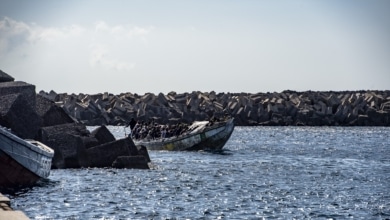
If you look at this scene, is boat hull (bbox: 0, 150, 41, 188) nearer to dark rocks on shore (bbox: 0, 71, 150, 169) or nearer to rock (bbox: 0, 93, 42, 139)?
rock (bbox: 0, 93, 42, 139)

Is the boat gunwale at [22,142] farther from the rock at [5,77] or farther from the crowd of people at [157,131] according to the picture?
the crowd of people at [157,131]

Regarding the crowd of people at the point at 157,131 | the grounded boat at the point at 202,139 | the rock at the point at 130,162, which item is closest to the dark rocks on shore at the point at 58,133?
the rock at the point at 130,162

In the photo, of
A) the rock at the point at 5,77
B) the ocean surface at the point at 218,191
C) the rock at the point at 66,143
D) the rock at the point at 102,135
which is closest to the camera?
the ocean surface at the point at 218,191

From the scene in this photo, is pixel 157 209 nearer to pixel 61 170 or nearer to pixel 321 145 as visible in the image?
pixel 61 170

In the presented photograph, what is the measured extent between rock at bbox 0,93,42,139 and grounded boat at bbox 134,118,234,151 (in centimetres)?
2096

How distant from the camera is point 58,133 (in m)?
37.0

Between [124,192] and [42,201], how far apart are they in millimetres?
4536

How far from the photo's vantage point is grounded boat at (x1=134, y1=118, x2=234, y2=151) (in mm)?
56500

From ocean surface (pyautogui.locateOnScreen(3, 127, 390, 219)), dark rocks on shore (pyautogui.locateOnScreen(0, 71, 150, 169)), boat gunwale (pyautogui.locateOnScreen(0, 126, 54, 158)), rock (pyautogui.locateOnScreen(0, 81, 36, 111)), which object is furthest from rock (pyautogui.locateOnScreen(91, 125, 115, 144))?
boat gunwale (pyautogui.locateOnScreen(0, 126, 54, 158))

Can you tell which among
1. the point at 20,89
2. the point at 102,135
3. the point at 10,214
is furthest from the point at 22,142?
the point at 10,214

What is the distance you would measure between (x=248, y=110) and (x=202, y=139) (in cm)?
4815

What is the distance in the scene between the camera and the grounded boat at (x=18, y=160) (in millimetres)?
28072

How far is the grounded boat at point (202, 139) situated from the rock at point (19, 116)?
21.0 metres

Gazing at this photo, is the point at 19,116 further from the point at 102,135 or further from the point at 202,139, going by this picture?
the point at 202,139
